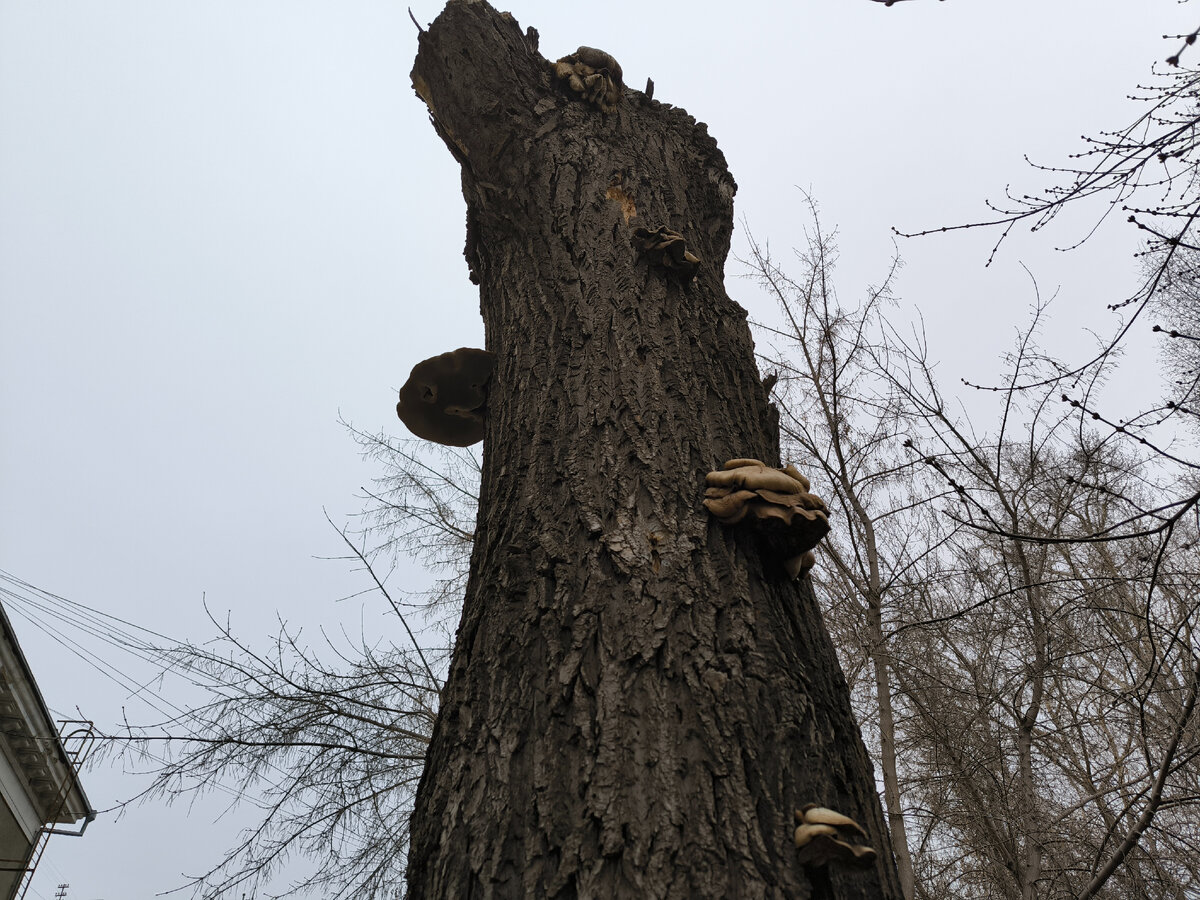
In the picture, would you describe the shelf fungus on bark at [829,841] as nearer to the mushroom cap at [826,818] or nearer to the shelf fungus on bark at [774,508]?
the mushroom cap at [826,818]

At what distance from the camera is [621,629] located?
1.56 meters

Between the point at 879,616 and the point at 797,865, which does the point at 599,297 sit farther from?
the point at 879,616

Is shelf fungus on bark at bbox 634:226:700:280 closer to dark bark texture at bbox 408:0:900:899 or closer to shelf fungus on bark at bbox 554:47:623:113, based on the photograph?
dark bark texture at bbox 408:0:900:899

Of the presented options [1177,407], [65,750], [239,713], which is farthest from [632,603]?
[65,750]

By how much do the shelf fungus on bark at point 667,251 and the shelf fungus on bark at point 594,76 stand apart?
981mm

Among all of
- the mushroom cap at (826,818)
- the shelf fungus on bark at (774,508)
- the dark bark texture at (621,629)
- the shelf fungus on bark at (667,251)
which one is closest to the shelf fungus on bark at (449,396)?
the dark bark texture at (621,629)

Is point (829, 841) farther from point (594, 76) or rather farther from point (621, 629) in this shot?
point (594, 76)

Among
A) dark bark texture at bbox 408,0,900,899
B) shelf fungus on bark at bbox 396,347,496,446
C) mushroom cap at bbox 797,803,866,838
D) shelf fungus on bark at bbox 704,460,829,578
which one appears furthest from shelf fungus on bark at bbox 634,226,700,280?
mushroom cap at bbox 797,803,866,838

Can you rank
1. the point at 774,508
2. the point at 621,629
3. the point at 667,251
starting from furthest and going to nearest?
the point at 667,251 < the point at 774,508 < the point at 621,629

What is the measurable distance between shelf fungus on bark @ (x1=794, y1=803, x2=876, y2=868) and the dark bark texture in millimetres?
41

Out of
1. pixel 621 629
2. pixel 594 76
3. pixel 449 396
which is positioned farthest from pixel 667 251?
pixel 621 629

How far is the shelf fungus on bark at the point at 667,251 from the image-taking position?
7.98 feet

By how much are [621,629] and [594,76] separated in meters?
2.40

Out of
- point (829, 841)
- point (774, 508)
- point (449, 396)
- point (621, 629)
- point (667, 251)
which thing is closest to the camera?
point (829, 841)
